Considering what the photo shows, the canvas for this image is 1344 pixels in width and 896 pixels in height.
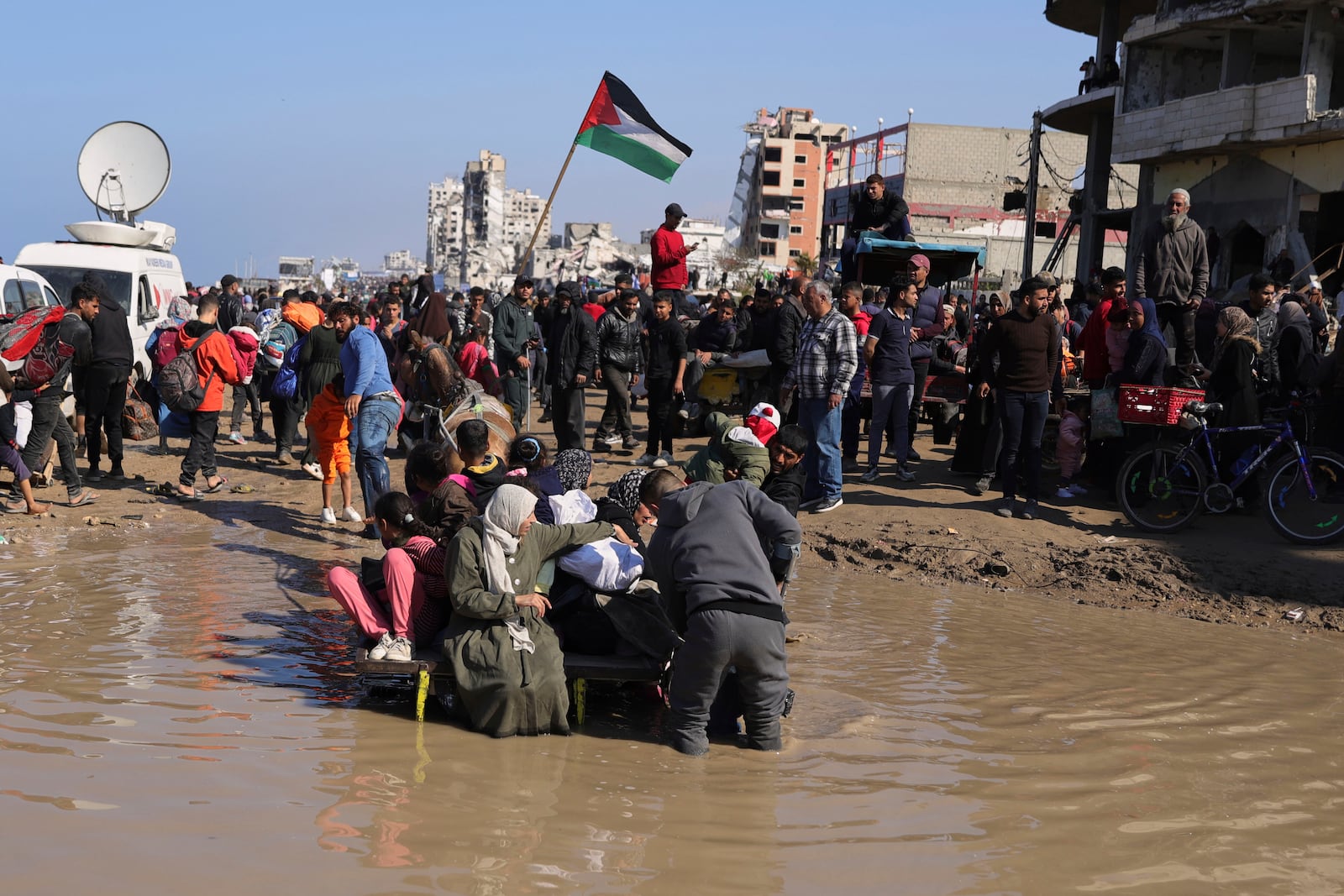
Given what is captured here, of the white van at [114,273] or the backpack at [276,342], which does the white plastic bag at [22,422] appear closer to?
the backpack at [276,342]

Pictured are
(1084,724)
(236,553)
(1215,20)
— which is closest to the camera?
(1084,724)

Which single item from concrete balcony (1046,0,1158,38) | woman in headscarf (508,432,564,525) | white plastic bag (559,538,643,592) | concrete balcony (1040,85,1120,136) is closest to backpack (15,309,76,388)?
woman in headscarf (508,432,564,525)

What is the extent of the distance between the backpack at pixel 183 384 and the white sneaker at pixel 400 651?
260 inches

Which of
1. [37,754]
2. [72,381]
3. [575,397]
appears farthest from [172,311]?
[37,754]

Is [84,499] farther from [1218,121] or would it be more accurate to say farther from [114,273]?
[1218,121]

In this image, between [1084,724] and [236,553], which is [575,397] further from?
[1084,724]

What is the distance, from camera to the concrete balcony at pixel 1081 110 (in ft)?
95.8

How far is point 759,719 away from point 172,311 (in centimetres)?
1530

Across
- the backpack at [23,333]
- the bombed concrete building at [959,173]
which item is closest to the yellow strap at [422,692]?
the backpack at [23,333]

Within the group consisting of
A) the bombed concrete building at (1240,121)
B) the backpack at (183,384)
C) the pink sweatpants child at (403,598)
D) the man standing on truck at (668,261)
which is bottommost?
the pink sweatpants child at (403,598)

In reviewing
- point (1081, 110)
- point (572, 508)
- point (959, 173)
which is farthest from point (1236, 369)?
point (959, 173)

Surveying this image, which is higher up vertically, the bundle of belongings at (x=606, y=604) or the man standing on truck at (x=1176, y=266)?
the man standing on truck at (x=1176, y=266)

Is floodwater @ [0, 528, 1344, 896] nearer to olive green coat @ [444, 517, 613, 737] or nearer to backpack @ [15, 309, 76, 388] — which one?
olive green coat @ [444, 517, 613, 737]

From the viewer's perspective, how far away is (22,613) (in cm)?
770
